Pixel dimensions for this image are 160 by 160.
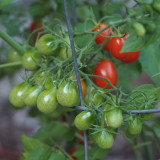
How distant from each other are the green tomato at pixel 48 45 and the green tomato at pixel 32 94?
0.12 meters

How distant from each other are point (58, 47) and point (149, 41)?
0.29 meters

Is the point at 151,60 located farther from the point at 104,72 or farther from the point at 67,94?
the point at 67,94

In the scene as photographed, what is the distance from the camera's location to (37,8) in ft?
4.52

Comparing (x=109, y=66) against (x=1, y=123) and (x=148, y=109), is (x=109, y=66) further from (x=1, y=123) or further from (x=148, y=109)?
(x=1, y=123)

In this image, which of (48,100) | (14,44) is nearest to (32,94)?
(48,100)

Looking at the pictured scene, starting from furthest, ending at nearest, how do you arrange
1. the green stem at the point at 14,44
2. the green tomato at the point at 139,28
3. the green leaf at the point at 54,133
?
the green leaf at the point at 54,133, the green stem at the point at 14,44, the green tomato at the point at 139,28

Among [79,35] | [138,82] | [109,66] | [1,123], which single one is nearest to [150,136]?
[109,66]

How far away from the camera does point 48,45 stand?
78 cm

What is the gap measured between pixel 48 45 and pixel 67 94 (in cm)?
20

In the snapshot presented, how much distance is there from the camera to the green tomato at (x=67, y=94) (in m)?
0.65

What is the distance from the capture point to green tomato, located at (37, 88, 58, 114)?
0.68m

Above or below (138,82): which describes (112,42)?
above

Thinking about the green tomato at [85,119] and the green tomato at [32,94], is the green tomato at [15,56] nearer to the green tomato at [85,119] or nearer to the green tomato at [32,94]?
the green tomato at [32,94]

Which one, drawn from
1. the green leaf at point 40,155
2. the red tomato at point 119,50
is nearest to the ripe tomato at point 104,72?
the red tomato at point 119,50
